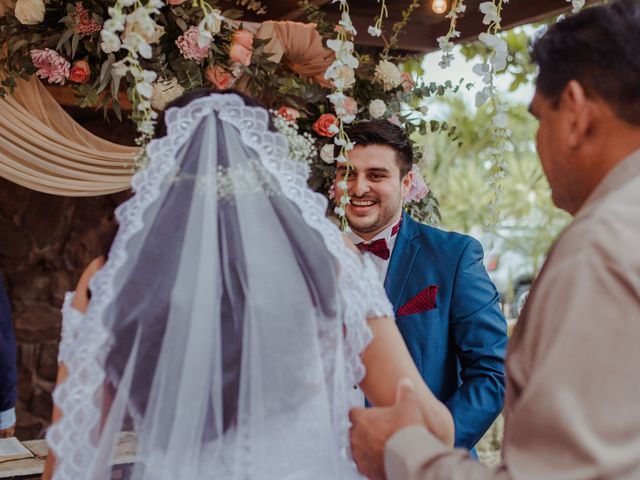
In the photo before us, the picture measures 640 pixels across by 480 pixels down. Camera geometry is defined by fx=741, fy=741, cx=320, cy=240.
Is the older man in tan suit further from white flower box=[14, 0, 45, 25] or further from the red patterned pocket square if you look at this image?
white flower box=[14, 0, 45, 25]

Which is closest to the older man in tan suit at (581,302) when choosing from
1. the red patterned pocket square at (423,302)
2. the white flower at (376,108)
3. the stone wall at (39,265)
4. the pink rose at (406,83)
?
the red patterned pocket square at (423,302)

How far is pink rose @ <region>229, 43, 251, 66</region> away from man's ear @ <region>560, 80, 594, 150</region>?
2178 mm

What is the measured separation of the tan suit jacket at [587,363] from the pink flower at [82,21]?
250 centimetres

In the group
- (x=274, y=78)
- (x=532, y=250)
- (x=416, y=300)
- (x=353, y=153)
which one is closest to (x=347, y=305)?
(x=416, y=300)

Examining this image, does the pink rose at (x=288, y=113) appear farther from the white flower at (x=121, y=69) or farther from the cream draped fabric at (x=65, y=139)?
the white flower at (x=121, y=69)

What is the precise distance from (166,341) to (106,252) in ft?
1.05

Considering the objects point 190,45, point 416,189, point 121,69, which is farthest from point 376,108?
point 121,69

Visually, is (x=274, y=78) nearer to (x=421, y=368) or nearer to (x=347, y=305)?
(x=421, y=368)

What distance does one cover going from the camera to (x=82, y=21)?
3123 mm

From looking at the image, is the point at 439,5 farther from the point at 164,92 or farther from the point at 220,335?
the point at 220,335

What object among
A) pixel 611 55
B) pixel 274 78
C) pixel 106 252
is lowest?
pixel 106 252

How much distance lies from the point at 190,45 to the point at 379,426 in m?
2.14

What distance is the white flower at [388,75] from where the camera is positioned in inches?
150

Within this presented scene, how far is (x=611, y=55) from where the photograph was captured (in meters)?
1.34
